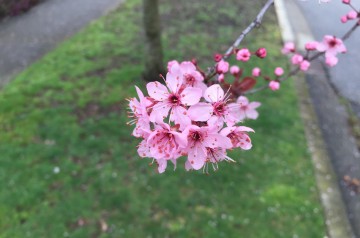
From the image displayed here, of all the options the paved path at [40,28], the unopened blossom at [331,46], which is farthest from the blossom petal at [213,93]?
the paved path at [40,28]

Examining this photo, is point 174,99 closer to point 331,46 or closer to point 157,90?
point 157,90

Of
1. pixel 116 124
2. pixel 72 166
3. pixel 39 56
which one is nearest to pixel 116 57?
pixel 39 56

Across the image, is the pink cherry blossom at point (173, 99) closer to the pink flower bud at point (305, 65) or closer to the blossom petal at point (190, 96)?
the blossom petal at point (190, 96)

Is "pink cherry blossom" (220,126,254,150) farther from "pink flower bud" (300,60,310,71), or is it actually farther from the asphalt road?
the asphalt road

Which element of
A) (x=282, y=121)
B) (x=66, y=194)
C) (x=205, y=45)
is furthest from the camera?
(x=205, y=45)

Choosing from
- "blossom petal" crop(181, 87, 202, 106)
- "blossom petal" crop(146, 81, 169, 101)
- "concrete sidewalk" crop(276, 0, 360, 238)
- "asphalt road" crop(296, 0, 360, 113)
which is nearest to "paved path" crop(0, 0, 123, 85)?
"concrete sidewalk" crop(276, 0, 360, 238)

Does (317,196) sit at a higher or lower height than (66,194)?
lower

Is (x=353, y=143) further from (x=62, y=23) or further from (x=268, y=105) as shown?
(x=62, y=23)
